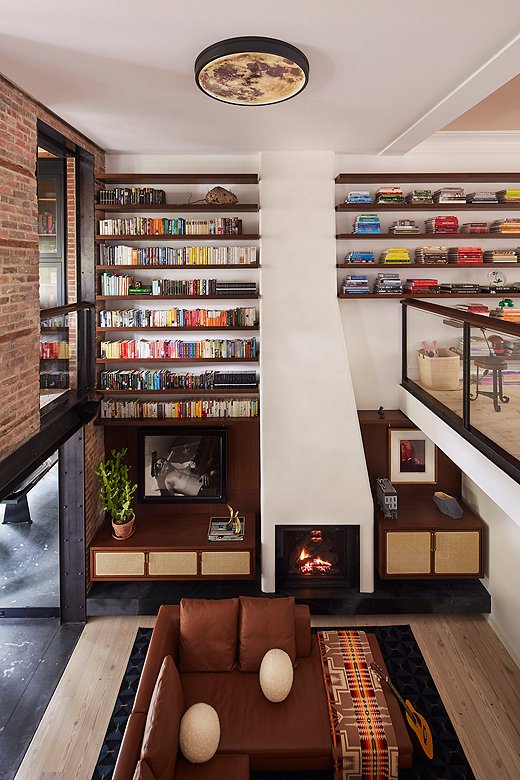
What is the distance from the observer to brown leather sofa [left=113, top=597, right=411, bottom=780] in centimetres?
323

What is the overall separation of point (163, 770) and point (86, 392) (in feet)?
10.9

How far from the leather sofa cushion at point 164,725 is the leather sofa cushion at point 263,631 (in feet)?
2.15

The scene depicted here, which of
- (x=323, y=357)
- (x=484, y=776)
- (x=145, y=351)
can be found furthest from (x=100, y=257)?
(x=484, y=776)

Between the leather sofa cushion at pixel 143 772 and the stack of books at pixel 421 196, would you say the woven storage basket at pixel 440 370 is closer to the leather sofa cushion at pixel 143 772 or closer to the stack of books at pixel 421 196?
the stack of books at pixel 421 196

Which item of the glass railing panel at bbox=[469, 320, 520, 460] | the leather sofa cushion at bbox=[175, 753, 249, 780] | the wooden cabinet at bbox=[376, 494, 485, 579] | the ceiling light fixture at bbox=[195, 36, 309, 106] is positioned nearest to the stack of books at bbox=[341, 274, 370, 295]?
the glass railing panel at bbox=[469, 320, 520, 460]

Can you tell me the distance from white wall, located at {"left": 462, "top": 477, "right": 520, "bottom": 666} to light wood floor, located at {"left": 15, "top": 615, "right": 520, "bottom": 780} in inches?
4.7

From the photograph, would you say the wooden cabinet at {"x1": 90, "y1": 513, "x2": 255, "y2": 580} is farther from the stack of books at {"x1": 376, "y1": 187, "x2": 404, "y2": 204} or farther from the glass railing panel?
the stack of books at {"x1": 376, "y1": 187, "x2": 404, "y2": 204}

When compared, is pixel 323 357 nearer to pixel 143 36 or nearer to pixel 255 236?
pixel 255 236

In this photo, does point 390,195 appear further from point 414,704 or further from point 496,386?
point 414,704

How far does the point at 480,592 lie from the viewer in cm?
545

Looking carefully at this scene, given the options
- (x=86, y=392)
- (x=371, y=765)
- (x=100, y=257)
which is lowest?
(x=371, y=765)

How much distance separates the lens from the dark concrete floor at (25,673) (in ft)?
13.4

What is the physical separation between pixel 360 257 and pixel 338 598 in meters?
3.19

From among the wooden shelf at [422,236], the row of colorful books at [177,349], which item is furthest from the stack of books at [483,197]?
the row of colorful books at [177,349]
